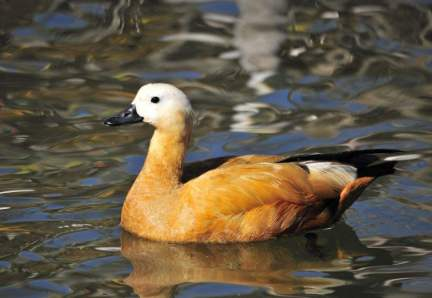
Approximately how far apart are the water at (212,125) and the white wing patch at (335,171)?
39cm

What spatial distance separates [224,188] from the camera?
8914 mm

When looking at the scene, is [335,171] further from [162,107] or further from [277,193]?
[162,107]

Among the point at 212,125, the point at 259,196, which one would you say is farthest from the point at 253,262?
the point at 212,125

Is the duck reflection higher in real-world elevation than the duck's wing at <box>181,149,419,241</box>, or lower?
lower

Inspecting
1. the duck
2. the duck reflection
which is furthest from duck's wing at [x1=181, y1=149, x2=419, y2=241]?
the duck reflection

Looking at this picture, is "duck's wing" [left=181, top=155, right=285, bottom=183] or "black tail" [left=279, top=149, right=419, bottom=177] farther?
"duck's wing" [left=181, top=155, right=285, bottom=183]

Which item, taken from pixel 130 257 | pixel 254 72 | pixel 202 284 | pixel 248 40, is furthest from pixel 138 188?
pixel 248 40

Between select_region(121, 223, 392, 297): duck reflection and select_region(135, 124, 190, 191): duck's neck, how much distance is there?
0.47 m

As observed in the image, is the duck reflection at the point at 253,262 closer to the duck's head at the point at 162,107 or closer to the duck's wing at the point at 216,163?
the duck's wing at the point at 216,163

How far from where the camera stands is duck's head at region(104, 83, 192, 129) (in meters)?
9.08

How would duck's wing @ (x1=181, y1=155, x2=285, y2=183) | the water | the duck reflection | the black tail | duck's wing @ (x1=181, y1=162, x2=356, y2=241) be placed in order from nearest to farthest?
the duck reflection → the water → duck's wing @ (x1=181, y1=162, x2=356, y2=241) → the black tail → duck's wing @ (x1=181, y1=155, x2=285, y2=183)

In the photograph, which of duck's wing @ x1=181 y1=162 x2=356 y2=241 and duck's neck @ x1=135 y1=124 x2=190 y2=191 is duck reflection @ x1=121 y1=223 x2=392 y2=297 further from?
duck's neck @ x1=135 y1=124 x2=190 y2=191

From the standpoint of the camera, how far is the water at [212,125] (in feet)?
27.4

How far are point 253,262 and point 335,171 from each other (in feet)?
3.73
